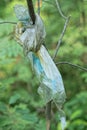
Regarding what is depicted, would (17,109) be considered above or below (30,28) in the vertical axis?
below

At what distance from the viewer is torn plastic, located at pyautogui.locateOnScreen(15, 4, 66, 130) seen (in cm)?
167

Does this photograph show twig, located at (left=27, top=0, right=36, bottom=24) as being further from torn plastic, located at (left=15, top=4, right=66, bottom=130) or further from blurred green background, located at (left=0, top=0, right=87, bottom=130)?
blurred green background, located at (left=0, top=0, right=87, bottom=130)

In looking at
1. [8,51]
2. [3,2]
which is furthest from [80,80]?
[8,51]

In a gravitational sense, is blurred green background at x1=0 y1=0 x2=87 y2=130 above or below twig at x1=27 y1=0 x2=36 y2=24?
below

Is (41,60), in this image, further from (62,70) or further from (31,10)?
(62,70)

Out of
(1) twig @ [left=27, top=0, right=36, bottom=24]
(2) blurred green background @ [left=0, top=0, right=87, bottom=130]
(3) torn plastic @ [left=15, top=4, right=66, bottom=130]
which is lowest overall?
(2) blurred green background @ [left=0, top=0, right=87, bottom=130]

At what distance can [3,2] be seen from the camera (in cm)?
606

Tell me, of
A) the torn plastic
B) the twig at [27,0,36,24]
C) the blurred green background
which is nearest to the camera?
the twig at [27,0,36,24]

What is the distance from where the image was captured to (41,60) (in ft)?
5.69

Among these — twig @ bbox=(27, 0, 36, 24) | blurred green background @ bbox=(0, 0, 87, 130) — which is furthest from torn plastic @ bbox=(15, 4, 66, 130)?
blurred green background @ bbox=(0, 0, 87, 130)

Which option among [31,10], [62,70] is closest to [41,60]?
[31,10]

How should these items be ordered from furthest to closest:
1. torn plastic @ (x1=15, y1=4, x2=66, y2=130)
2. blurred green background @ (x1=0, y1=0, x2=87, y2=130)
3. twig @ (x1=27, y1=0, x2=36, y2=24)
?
blurred green background @ (x1=0, y1=0, x2=87, y2=130)
torn plastic @ (x1=15, y1=4, x2=66, y2=130)
twig @ (x1=27, y1=0, x2=36, y2=24)

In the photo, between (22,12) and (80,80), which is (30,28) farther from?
(80,80)

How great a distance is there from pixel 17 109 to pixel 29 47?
0.87m
